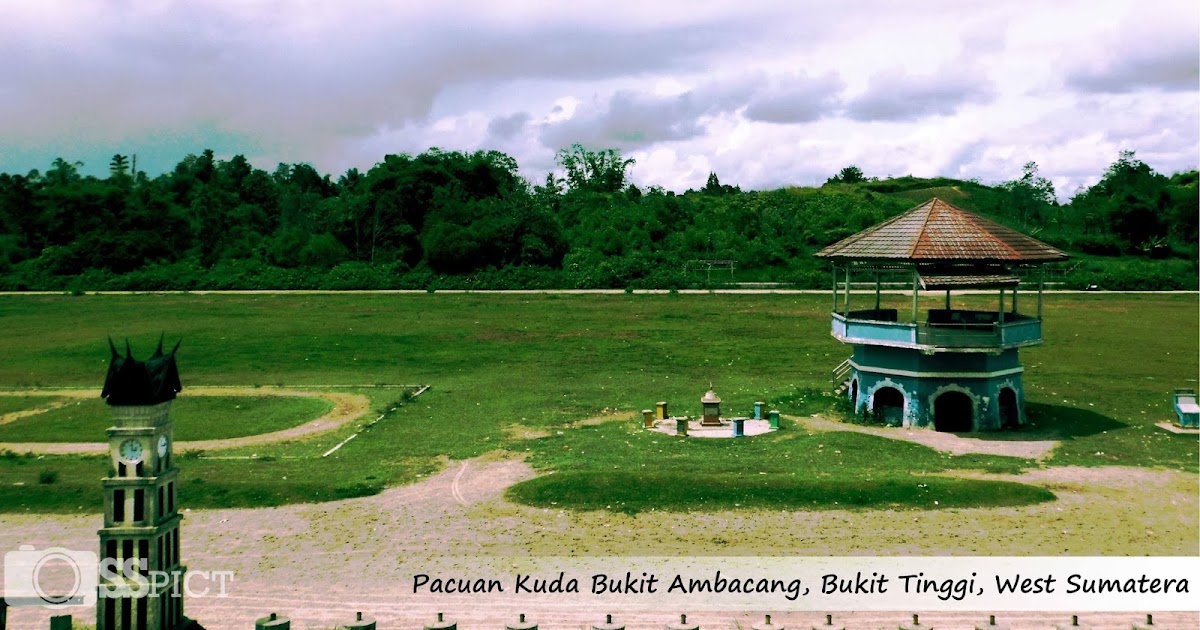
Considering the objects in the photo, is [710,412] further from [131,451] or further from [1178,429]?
[131,451]

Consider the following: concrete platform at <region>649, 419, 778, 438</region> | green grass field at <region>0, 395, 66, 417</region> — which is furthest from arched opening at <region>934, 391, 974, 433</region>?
green grass field at <region>0, 395, 66, 417</region>

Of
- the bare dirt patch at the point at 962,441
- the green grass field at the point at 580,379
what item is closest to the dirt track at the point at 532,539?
Result: the green grass field at the point at 580,379

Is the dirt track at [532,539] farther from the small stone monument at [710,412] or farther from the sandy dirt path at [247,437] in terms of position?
the small stone monument at [710,412]

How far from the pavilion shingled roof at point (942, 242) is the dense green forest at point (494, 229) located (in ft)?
133

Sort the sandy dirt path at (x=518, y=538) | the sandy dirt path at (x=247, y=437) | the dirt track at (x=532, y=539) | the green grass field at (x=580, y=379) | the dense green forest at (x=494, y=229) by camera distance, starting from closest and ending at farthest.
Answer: the dirt track at (x=532, y=539) → the sandy dirt path at (x=518, y=538) → the green grass field at (x=580, y=379) → the sandy dirt path at (x=247, y=437) → the dense green forest at (x=494, y=229)

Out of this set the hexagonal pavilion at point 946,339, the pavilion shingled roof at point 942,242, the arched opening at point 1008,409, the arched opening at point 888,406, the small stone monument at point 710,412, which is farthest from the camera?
the arched opening at point 888,406

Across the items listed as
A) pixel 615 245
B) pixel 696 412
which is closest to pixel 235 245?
pixel 615 245

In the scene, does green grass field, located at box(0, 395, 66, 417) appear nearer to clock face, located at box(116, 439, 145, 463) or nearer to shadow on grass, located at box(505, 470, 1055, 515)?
shadow on grass, located at box(505, 470, 1055, 515)

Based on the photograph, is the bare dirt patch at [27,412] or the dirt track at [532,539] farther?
the bare dirt patch at [27,412]

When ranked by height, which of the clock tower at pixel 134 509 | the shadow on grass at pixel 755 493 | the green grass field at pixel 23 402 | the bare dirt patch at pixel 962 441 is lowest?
the shadow on grass at pixel 755 493

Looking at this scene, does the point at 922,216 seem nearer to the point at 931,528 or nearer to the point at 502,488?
the point at 931,528

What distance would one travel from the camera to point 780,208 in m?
98.2

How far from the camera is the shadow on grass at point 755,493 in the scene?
757 inches

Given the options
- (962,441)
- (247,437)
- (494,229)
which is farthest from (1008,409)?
(494,229)
